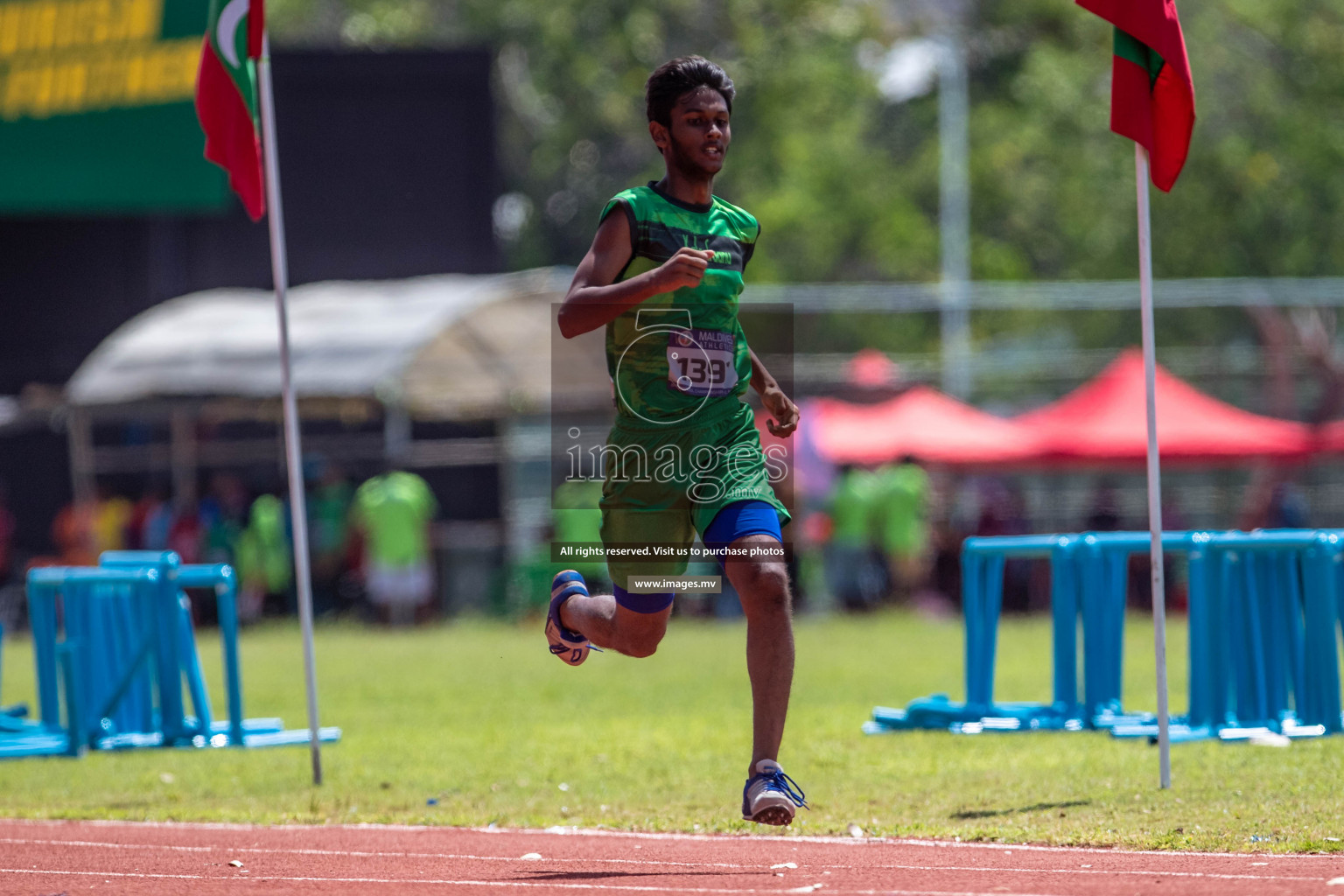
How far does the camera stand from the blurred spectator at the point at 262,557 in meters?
23.8

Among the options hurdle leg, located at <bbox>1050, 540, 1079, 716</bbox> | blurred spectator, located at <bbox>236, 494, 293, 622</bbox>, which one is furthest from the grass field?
blurred spectator, located at <bbox>236, 494, 293, 622</bbox>

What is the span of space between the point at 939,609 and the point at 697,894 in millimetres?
17374

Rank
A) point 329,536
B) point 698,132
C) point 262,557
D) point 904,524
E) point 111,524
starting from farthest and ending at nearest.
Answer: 1. point 111,524
2. point 329,536
3. point 262,557
4. point 904,524
5. point 698,132

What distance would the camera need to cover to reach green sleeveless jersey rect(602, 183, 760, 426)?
6602mm

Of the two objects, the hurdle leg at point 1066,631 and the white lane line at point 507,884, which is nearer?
the white lane line at point 507,884

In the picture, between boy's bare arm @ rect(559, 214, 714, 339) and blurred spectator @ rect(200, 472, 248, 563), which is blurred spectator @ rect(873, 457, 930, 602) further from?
boy's bare arm @ rect(559, 214, 714, 339)

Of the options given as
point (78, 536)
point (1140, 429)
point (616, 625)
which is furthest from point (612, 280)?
point (78, 536)

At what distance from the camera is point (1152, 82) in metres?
8.69

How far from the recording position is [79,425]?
26.1 meters

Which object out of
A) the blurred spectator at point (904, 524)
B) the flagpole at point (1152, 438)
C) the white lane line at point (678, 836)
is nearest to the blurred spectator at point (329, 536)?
the blurred spectator at point (904, 524)

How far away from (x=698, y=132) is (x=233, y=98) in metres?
4.42

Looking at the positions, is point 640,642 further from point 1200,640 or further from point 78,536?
point 78,536

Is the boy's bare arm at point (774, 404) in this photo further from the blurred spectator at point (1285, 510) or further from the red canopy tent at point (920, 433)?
the blurred spectator at point (1285, 510)

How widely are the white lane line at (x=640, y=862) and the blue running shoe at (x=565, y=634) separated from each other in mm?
807
